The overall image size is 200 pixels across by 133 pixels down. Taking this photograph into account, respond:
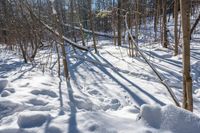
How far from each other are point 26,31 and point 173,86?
5063 millimetres

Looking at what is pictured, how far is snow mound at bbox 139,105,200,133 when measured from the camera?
230 centimetres

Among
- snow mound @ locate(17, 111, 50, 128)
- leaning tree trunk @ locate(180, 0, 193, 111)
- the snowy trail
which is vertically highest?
leaning tree trunk @ locate(180, 0, 193, 111)

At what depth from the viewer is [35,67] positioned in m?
7.82

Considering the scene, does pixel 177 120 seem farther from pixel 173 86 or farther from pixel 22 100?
pixel 173 86

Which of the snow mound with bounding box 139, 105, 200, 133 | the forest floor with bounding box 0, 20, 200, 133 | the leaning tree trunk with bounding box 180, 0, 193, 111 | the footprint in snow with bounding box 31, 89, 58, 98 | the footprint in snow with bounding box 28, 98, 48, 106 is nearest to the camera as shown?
the snow mound with bounding box 139, 105, 200, 133

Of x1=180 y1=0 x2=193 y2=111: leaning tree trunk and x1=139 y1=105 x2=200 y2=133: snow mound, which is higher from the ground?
x1=180 y1=0 x2=193 y2=111: leaning tree trunk

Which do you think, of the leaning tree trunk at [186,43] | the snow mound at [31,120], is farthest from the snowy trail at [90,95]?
the leaning tree trunk at [186,43]

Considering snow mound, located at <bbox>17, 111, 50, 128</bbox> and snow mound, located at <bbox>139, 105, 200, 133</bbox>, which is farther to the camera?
snow mound, located at <bbox>17, 111, 50, 128</bbox>

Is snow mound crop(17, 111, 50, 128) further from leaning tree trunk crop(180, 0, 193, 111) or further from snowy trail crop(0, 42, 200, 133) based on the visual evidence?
leaning tree trunk crop(180, 0, 193, 111)

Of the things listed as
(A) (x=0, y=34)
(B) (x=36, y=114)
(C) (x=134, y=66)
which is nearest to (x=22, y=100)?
(B) (x=36, y=114)

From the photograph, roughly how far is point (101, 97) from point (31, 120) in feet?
8.75

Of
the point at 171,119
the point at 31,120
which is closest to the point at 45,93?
the point at 31,120

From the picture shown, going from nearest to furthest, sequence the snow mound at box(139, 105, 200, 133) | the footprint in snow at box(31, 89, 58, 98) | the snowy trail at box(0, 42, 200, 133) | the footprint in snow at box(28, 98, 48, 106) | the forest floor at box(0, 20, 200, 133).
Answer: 1. the snow mound at box(139, 105, 200, 133)
2. the forest floor at box(0, 20, 200, 133)
3. the snowy trail at box(0, 42, 200, 133)
4. the footprint in snow at box(28, 98, 48, 106)
5. the footprint in snow at box(31, 89, 58, 98)

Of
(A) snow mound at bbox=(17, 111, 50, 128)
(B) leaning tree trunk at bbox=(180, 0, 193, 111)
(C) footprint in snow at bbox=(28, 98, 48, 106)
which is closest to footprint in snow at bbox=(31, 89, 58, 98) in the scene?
(C) footprint in snow at bbox=(28, 98, 48, 106)
